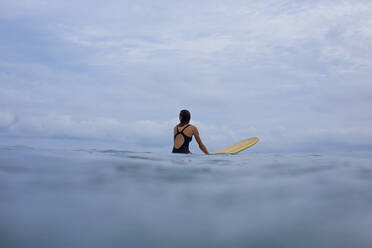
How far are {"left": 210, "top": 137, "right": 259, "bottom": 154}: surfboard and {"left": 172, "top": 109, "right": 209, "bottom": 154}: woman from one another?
1.50m

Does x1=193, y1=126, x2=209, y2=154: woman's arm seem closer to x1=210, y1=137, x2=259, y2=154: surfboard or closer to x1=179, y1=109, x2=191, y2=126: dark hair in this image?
x1=179, y1=109, x2=191, y2=126: dark hair

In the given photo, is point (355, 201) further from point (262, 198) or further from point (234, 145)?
point (234, 145)

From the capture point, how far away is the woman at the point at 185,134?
8.82 m

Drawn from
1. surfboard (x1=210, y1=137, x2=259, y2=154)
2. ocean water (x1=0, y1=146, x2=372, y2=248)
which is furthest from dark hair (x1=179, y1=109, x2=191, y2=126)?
ocean water (x1=0, y1=146, x2=372, y2=248)

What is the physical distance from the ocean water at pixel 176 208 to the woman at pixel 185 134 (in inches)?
173

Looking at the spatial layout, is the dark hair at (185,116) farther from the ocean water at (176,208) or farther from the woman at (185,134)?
the ocean water at (176,208)

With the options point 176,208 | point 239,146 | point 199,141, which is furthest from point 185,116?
point 176,208

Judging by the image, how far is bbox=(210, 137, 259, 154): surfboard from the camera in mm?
A: 10231

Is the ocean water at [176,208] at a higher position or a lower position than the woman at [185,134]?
lower

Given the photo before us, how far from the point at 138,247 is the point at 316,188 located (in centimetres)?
236

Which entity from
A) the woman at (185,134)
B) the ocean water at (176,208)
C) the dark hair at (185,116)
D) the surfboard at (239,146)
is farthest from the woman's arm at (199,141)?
the ocean water at (176,208)

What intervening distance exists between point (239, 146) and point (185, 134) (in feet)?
8.90

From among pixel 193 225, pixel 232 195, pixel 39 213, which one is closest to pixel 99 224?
pixel 39 213

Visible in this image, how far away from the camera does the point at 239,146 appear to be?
10828 mm
